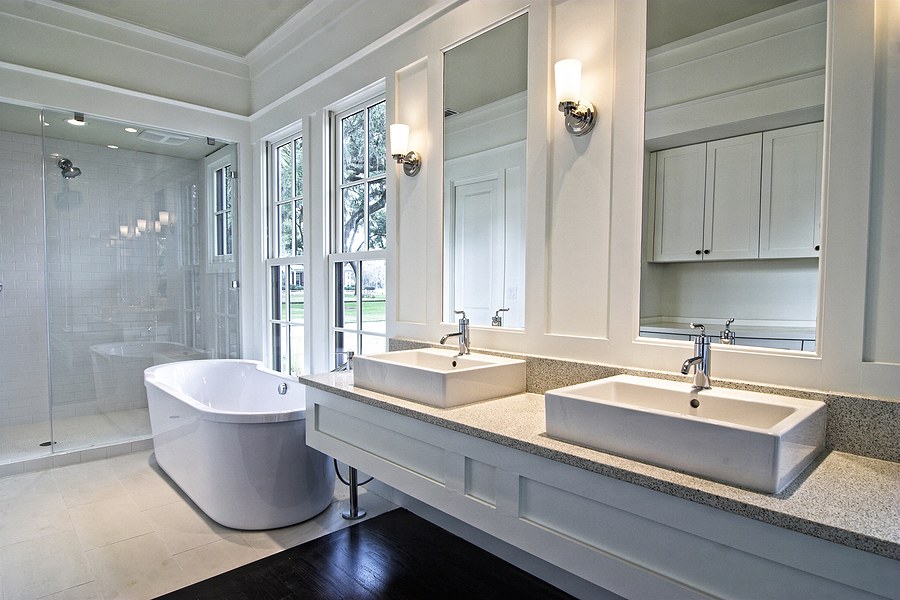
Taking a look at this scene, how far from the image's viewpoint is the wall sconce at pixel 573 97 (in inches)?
71.3

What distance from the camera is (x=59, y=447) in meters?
3.40

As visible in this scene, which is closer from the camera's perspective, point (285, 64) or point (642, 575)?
point (642, 575)

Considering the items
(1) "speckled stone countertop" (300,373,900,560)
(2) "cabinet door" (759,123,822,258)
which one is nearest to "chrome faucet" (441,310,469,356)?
(1) "speckled stone countertop" (300,373,900,560)

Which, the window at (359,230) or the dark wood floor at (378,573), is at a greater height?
the window at (359,230)

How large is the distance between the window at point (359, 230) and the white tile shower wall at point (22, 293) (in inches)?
90.0

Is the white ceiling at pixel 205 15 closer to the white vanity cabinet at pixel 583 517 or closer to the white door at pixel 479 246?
the white door at pixel 479 246

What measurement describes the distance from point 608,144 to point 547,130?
286 millimetres

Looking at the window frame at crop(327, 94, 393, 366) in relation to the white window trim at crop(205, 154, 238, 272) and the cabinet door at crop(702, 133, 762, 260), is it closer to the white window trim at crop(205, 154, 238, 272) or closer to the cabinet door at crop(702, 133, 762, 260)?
the white window trim at crop(205, 154, 238, 272)

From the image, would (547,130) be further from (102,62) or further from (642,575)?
(102,62)

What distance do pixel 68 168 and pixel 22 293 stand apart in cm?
115

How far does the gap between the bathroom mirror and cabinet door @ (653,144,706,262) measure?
0.57m

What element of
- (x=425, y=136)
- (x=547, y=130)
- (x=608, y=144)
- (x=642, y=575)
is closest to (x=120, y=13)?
(x=425, y=136)

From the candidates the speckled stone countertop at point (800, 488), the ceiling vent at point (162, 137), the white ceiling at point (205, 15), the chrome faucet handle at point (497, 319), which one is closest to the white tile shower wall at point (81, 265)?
the ceiling vent at point (162, 137)

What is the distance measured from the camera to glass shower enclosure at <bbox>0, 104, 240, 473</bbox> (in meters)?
3.41
